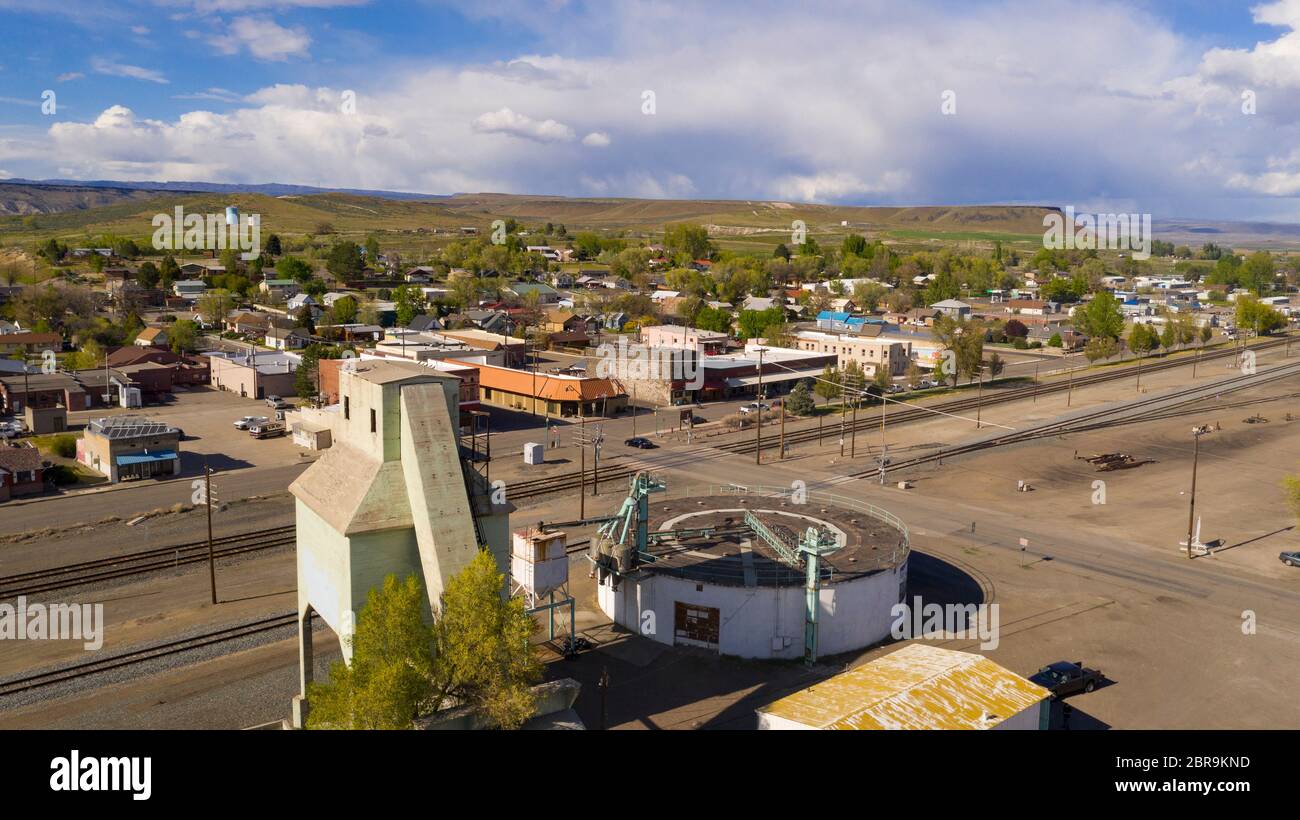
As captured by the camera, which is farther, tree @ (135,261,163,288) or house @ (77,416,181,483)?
tree @ (135,261,163,288)

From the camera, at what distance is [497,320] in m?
114

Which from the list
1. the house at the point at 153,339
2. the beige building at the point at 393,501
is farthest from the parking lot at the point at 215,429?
the beige building at the point at 393,501

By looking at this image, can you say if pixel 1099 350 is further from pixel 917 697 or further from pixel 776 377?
pixel 917 697

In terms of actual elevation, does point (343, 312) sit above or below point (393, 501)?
above

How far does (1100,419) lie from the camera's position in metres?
68.3

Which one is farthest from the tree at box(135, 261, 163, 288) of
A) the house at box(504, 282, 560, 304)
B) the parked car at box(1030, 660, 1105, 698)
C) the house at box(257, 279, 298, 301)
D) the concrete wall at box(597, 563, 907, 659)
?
the parked car at box(1030, 660, 1105, 698)

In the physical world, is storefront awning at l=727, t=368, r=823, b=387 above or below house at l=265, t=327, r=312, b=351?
below

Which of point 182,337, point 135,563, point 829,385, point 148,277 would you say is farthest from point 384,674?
point 148,277

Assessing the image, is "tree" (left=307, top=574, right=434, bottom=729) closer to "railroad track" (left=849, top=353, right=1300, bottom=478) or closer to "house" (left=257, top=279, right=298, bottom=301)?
"railroad track" (left=849, top=353, right=1300, bottom=478)

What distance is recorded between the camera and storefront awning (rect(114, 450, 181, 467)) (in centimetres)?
4859

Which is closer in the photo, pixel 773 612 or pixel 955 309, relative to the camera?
pixel 773 612

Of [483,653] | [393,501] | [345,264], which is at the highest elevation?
[345,264]

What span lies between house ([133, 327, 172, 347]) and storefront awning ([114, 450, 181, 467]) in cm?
4496

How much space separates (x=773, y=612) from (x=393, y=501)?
12.9m
